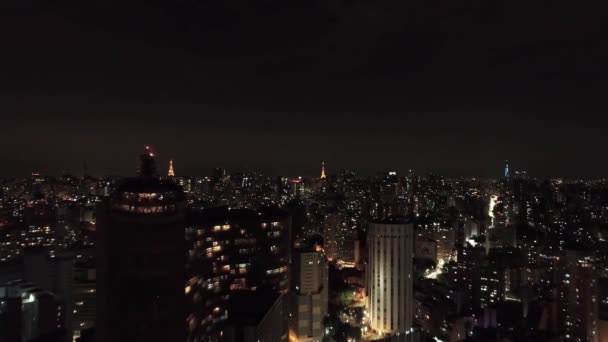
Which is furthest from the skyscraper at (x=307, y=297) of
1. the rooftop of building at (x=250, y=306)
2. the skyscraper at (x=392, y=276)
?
the rooftop of building at (x=250, y=306)

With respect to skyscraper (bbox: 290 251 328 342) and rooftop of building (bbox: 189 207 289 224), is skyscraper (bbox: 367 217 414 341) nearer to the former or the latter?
skyscraper (bbox: 290 251 328 342)

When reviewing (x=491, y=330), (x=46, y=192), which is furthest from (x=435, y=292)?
(x=46, y=192)

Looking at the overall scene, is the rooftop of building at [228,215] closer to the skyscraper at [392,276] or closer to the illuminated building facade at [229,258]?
the illuminated building facade at [229,258]

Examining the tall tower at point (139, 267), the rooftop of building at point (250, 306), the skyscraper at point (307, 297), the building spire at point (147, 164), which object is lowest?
the skyscraper at point (307, 297)

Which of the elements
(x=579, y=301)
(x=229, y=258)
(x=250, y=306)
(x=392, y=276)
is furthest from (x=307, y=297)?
(x=579, y=301)

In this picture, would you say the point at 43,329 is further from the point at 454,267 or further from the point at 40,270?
the point at 454,267

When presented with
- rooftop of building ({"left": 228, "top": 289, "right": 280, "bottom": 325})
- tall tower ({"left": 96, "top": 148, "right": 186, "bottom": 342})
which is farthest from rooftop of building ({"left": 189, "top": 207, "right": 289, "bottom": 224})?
tall tower ({"left": 96, "top": 148, "right": 186, "bottom": 342})

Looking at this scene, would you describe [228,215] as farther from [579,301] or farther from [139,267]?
[579,301]
